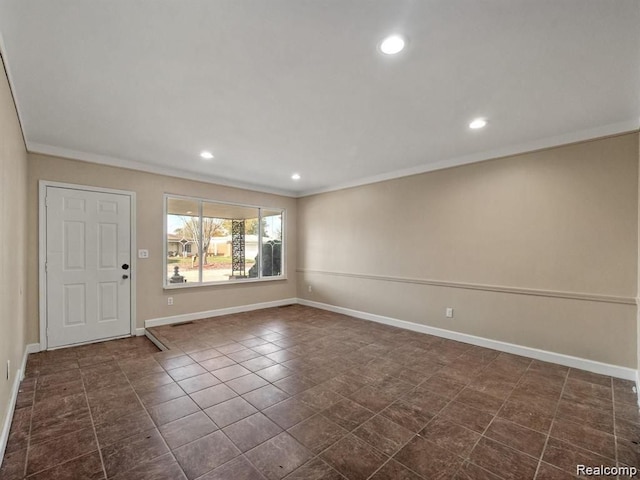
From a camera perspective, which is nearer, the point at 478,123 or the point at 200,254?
the point at 478,123

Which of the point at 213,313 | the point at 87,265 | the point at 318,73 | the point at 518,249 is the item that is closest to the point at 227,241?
the point at 213,313

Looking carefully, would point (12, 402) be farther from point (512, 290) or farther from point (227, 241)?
point (512, 290)

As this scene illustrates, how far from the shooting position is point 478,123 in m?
3.04

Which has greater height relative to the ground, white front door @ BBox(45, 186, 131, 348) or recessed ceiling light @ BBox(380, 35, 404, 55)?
recessed ceiling light @ BBox(380, 35, 404, 55)

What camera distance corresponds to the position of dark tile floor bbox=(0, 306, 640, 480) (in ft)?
5.95

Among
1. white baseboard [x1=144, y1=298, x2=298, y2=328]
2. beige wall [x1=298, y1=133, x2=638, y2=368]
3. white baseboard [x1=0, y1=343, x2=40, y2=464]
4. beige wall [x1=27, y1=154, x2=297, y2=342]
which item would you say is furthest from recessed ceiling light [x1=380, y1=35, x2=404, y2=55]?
white baseboard [x1=144, y1=298, x2=298, y2=328]

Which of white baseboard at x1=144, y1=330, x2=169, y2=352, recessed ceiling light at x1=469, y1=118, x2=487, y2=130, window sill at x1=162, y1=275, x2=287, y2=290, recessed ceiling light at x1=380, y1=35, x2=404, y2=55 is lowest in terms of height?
white baseboard at x1=144, y1=330, x2=169, y2=352

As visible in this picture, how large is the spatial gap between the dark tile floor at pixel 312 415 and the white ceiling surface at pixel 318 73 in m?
2.63

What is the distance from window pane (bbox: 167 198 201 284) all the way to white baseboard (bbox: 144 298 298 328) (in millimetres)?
598

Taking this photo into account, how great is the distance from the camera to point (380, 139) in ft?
11.5

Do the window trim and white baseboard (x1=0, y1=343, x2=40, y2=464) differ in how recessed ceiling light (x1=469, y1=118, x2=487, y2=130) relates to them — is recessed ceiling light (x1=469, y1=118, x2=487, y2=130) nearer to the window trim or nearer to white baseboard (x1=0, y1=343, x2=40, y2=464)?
the window trim

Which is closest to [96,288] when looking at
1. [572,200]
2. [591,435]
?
[591,435]

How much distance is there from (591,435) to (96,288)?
5539 mm

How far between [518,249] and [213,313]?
493cm
